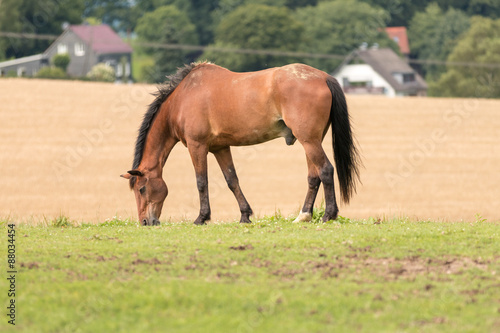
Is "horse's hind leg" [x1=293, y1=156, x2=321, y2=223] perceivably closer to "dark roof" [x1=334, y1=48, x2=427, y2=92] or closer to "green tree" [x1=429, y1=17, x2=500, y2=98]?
"green tree" [x1=429, y1=17, x2=500, y2=98]

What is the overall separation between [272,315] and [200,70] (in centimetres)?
664

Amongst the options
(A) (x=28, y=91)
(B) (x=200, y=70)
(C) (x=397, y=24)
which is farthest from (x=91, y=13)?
(B) (x=200, y=70)

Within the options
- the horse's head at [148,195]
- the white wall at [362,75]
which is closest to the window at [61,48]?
the white wall at [362,75]

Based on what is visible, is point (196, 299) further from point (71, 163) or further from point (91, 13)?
point (91, 13)

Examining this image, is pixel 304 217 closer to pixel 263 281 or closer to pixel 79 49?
pixel 263 281

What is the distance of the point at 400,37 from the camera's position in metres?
101

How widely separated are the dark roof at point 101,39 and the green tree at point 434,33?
3550 cm

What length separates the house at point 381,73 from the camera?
8694 centimetres

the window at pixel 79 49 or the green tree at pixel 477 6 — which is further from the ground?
the green tree at pixel 477 6

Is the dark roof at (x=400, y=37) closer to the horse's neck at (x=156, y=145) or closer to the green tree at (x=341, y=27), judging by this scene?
the green tree at (x=341, y=27)

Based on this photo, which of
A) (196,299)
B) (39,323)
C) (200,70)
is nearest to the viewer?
(39,323)

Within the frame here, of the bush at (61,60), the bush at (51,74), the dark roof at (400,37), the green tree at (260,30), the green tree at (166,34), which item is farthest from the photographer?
the dark roof at (400,37)

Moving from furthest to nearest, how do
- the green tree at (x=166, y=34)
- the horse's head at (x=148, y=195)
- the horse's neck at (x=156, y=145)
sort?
the green tree at (x=166, y=34)
the horse's neck at (x=156, y=145)
the horse's head at (x=148, y=195)

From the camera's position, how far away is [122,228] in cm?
1131
